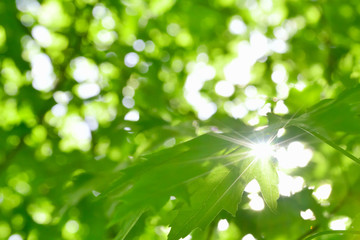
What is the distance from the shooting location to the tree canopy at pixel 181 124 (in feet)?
2.12

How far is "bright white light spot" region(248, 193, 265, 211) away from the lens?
3.13 ft

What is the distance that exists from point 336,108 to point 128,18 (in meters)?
2.09

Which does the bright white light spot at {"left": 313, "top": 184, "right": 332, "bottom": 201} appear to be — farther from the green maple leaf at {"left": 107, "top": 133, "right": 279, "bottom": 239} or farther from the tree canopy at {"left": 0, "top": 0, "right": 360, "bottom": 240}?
the green maple leaf at {"left": 107, "top": 133, "right": 279, "bottom": 239}

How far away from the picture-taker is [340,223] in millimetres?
914

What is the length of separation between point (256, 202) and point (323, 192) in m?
0.16

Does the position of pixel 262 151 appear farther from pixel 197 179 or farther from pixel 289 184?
pixel 289 184

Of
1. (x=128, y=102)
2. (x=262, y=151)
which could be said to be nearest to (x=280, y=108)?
(x=262, y=151)

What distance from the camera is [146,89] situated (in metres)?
2.01

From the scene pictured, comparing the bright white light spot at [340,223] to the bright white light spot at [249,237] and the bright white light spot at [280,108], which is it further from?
the bright white light spot at [280,108]

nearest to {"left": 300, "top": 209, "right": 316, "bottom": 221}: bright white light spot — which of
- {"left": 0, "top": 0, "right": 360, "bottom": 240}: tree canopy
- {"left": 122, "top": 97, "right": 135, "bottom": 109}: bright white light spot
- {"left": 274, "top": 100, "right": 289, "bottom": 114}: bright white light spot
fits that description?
{"left": 0, "top": 0, "right": 360, "bottom": 240}: tree canopy

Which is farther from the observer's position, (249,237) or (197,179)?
(249,237)

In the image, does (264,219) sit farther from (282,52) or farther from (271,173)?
(282,52)

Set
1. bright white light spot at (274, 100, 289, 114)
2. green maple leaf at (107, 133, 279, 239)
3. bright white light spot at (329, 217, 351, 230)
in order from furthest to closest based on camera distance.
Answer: bright white light spot at (329, 217, 351, 230) → bright white light spot at (274, 100, 289, 114) → green maple leaf at (107, 133, 279, 239)

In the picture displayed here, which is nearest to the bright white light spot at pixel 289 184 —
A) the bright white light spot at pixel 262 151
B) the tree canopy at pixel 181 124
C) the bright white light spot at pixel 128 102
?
the tree canopy at pixel 181 124
